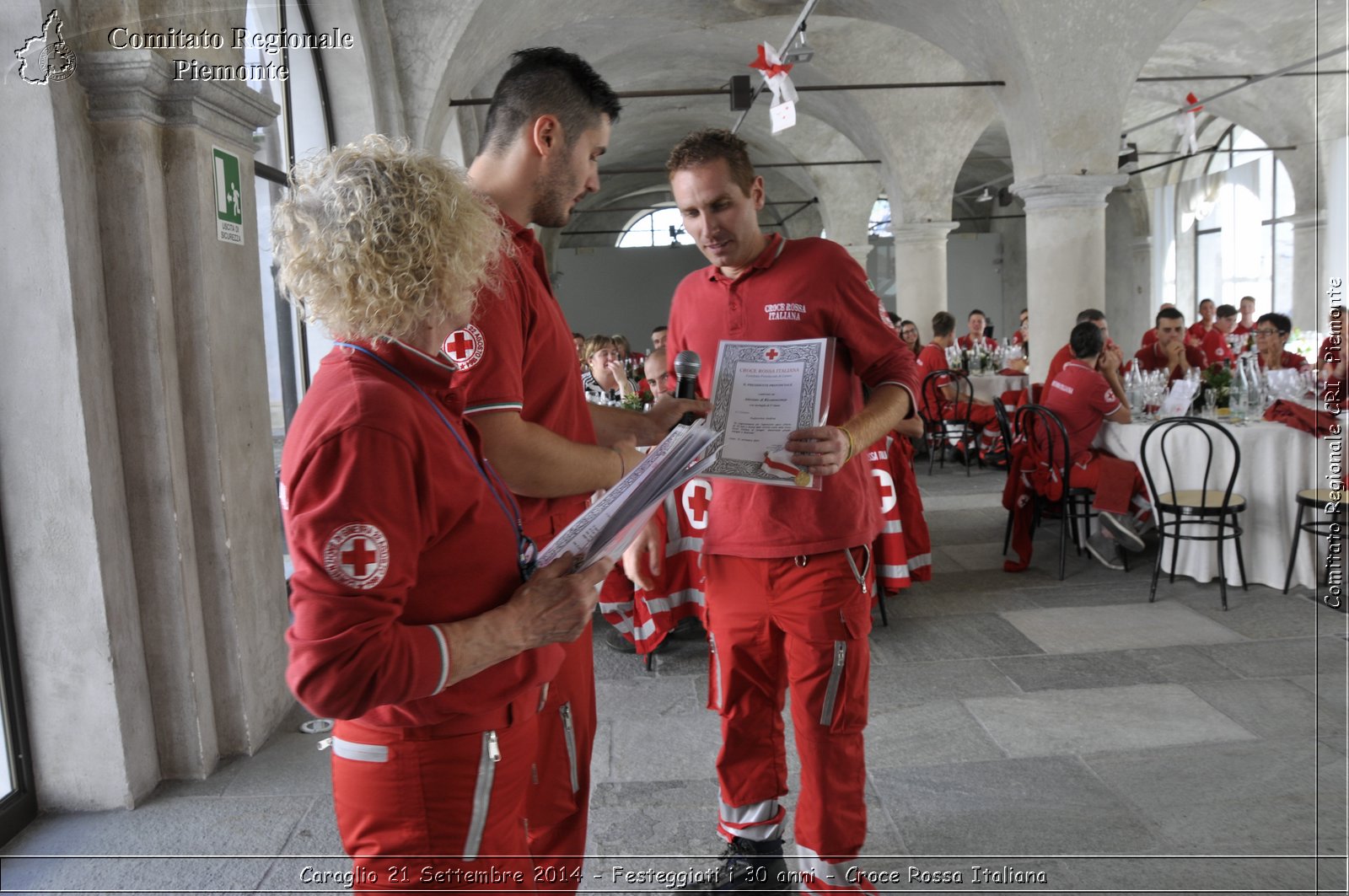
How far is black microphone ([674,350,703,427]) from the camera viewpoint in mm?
1945

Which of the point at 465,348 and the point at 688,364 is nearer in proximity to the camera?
the point at 465,348

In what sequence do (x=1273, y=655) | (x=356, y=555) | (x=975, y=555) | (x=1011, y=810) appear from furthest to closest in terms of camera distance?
1. (x=975, y=555)
2. (x=1273, y=655)
3. (x=1011, y=810)
4. (x=356, y=555)

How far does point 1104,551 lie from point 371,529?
5681 millimetres

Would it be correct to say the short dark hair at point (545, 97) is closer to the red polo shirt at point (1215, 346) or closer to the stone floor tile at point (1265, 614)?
the stone floor tile at point (1265, 614)

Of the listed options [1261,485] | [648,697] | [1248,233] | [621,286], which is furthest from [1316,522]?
[621,286]

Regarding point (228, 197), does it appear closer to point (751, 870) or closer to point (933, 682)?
point (751, 870)

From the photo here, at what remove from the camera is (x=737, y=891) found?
238 centimetres

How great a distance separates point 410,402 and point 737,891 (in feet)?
5.72

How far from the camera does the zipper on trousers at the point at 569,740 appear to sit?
5.69ft

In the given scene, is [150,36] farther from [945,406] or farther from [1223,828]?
[945,406]

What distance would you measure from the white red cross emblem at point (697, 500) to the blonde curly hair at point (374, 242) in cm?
132

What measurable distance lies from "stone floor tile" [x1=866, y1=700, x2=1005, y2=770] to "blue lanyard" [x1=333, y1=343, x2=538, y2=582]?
226 centimetres

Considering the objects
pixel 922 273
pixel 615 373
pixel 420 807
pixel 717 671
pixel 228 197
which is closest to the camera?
pixel 420 807

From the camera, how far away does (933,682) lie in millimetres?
3998
